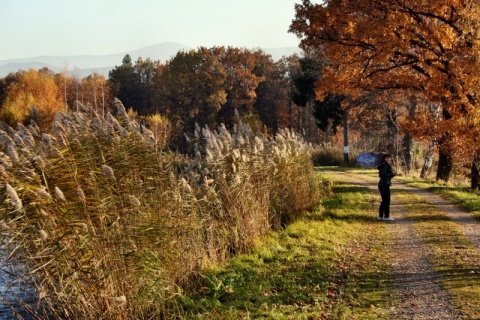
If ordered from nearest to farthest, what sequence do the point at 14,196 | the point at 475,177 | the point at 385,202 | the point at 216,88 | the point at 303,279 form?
the point at 14,196, the point at 303,279, the point at 385,202, the point at 475,177, the point at 216,88

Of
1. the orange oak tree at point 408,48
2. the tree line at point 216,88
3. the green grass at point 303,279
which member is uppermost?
the tree line at point 216,88

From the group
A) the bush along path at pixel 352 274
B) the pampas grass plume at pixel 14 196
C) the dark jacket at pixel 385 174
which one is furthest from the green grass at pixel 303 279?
the pampas grass plume at pixel 14 196

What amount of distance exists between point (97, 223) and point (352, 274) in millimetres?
4586

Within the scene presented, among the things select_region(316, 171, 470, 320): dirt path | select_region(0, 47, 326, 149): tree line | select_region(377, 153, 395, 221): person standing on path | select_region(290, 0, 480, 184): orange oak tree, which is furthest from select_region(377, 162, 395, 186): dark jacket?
select_region(0, 47, 326, 149): tree line

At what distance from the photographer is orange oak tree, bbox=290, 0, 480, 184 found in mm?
13766

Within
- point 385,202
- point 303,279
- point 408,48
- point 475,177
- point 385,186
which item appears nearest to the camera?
point 303,279

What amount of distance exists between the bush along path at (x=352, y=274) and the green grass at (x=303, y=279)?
0.05 ft

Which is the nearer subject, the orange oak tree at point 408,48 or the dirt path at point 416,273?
the dirt path at point 416,273

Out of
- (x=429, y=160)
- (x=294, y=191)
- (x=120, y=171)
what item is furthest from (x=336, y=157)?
(x=120, y=171)

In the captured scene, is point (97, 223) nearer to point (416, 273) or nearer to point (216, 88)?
point (416, 273)

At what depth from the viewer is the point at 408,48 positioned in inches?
633

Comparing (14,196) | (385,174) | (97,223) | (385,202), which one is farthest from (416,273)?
(14,196)

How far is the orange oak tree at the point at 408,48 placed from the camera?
1377 centimetres

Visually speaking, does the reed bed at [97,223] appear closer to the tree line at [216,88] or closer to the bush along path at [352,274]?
the bush along path at [352,274]
